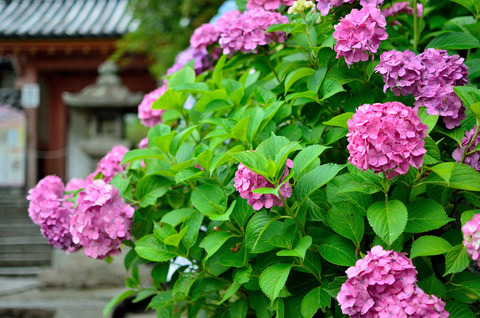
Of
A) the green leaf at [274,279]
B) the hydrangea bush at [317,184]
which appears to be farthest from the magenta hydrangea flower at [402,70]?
the green leaf at [274,279]

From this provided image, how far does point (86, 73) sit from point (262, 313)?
37.3ft

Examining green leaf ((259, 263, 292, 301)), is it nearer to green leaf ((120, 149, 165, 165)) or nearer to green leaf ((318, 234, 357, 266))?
green leaf ((318, 234, 357, 266))

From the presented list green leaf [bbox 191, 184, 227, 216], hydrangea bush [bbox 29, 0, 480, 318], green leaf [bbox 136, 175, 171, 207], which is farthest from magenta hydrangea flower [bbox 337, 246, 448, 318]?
green leaf [bbox 136, 175, 171, 207]

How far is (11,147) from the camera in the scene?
12680 millimetres

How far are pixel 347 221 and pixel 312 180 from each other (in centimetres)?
11

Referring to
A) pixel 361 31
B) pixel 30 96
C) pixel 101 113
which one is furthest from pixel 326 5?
pixel 30 96

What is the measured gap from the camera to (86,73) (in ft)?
38.5

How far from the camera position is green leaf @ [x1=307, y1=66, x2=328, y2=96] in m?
1.22

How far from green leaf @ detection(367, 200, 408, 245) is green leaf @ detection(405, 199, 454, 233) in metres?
0.07

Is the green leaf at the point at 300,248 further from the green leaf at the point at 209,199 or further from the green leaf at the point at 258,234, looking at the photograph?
the green leaf at the point at 209,199

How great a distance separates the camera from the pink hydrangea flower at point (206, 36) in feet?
5.45

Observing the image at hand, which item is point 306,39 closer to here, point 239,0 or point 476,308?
point 239,0

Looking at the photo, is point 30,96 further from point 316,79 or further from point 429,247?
point 429,247

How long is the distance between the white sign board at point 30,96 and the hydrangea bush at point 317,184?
1010cm
